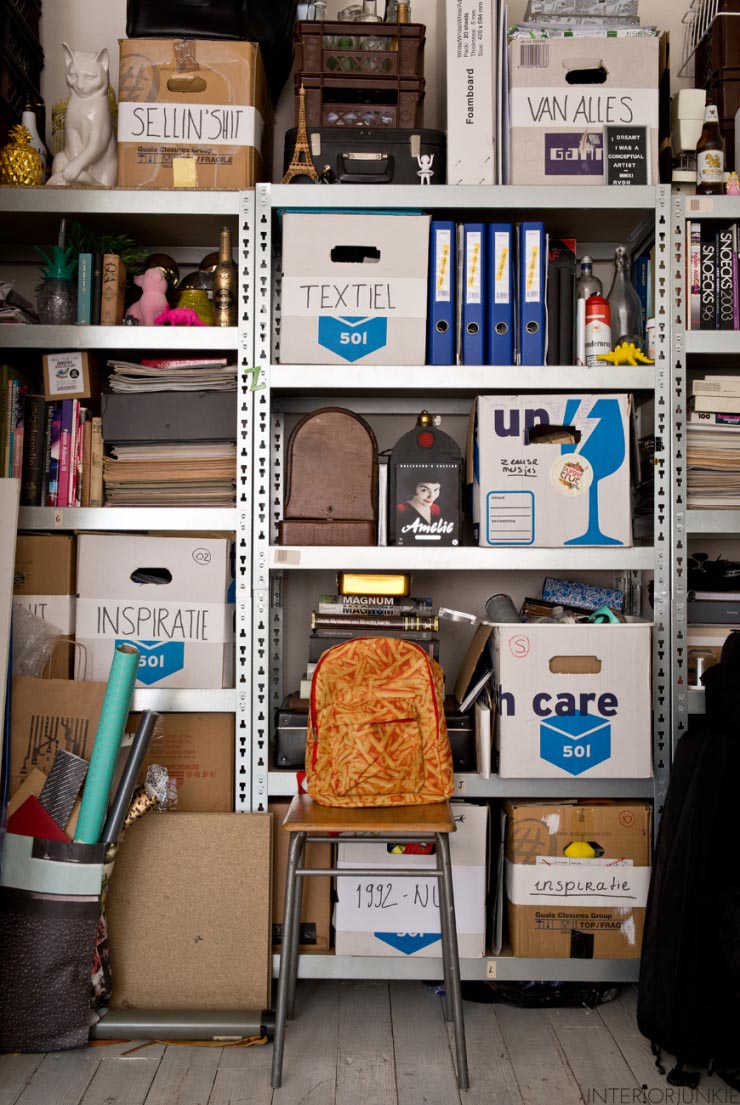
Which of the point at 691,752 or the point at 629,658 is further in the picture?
the point at 629,658

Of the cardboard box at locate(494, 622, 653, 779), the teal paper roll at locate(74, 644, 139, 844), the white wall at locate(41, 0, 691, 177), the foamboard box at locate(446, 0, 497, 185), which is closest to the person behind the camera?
the teal paper roll at locate(74, 644, 139, 844)

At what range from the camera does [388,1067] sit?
1.87 m

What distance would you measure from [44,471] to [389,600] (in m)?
0.90

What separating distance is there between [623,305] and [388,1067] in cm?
184

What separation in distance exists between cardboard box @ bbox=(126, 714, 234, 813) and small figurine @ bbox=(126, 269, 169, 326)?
99 cm

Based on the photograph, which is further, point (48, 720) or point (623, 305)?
point (623, 305)

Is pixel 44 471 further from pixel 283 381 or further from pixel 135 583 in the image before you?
pixel 283 381

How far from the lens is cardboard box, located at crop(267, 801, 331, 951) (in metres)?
2.17

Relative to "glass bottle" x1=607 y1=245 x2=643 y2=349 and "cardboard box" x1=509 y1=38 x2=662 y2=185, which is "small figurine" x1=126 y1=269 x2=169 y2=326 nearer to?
"cardboard box" x1=509 y1=38 x2=662 y2=185

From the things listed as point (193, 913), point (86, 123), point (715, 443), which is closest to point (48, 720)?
point (193, 913)

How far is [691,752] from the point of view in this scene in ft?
6.37

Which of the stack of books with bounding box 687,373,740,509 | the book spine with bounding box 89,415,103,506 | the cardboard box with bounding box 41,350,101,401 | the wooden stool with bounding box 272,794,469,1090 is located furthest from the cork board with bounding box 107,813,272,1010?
the stack of books with bounding box 687,373,740,509

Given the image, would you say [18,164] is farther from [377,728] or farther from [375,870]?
[375,870]

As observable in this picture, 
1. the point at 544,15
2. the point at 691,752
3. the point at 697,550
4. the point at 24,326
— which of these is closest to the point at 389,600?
the point at 691,752
